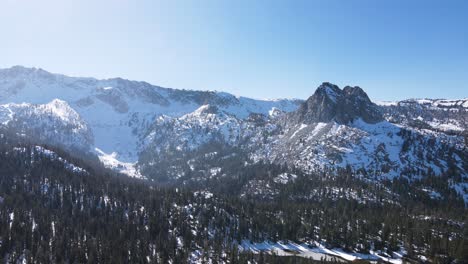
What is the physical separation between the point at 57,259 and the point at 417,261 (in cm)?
18258

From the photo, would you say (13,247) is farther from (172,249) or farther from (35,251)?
(172,249)

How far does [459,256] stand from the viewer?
191125mm

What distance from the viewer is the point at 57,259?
179 meters

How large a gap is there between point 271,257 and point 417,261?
78.9m

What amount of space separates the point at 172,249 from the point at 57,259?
183 ft

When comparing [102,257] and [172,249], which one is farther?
[172,249]

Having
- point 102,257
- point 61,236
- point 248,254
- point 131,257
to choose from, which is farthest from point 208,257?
point 61,236

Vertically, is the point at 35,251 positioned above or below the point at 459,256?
below

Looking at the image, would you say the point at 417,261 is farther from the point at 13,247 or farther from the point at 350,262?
the point at 13,247

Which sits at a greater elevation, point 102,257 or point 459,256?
point 459,256

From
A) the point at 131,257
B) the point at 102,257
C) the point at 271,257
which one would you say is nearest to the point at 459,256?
the point at 271,257

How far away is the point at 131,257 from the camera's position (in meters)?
184

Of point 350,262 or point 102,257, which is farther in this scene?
point 350,262

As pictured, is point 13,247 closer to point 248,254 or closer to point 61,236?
point 61,236
